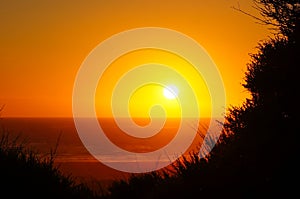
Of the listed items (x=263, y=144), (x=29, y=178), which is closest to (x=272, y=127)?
(x=263, y=144)

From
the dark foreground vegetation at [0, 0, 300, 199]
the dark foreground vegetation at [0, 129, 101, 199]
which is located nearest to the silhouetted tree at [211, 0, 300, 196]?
the dark foreground vegetation at [0, 0, 300, 199]

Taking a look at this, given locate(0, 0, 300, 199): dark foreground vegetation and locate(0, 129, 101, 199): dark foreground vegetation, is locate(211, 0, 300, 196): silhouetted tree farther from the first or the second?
locate(0, 129, 101, 199): dark foreground vegetation

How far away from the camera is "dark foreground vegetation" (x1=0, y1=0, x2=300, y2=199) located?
10.6 metres

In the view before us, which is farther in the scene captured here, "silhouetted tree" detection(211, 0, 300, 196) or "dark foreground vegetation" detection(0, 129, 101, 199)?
"dark foreground vegetation" detection(0, 129, 101, 199)

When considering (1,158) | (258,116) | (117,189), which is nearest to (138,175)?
(117,189)

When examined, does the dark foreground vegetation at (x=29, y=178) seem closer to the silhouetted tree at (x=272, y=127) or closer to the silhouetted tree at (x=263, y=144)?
the silhouetted tree at (x=263, y=144)

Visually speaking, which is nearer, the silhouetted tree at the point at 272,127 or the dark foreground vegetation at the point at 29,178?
the silhouetted tree at the point at 272,127

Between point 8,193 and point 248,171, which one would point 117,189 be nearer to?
point 8,193

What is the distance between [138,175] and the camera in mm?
16797

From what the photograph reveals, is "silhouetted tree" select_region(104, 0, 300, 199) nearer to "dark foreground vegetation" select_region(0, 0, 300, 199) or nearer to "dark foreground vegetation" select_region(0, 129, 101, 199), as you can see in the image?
"dark foreground vegetation" select_region(0, 0, 300, 199)

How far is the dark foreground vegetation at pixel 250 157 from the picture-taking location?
34.9ft

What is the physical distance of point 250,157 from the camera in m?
11.1

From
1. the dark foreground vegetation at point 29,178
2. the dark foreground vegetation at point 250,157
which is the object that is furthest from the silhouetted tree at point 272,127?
the dark foreground vegetation at point 29,178

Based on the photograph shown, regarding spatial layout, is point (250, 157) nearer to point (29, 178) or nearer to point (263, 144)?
point (263, 144)
